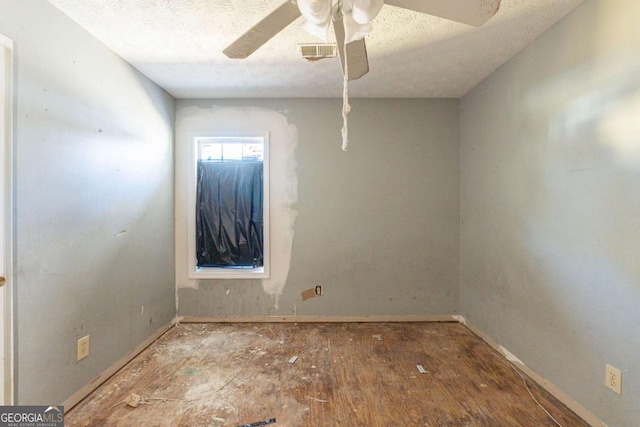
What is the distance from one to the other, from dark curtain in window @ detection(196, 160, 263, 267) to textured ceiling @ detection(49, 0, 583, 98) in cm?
81

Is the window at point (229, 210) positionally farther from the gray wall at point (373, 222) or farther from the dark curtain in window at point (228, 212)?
the gray wall at point (373, 222)

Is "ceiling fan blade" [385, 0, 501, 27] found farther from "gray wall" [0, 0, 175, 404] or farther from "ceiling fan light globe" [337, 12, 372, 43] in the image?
"gray wall" [0, 0, 175, 404]

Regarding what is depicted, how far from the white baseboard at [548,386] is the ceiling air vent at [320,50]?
2566 millimetres

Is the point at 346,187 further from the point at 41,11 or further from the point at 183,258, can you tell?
the point at 41,11

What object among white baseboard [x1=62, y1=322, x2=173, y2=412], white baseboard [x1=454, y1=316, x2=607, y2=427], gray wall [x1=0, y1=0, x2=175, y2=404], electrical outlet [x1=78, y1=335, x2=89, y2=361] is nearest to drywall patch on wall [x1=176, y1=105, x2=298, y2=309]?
gray wall [x1=0, y1=0, x2=175, y2=404]

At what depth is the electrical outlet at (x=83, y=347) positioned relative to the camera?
1891 millimetres

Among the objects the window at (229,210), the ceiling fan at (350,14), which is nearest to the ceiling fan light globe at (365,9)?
the ceiling fan at (350,14)

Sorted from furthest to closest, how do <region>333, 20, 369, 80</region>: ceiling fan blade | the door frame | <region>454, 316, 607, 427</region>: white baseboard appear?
<region>454, 316, 607, 427</region>: white baseboard, the door frame, <region>333, 20, 369, 80</region>: ceiling fan blade

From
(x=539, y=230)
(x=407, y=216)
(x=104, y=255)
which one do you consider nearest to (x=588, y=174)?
(x=539, y=230)

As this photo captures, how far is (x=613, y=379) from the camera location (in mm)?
1539

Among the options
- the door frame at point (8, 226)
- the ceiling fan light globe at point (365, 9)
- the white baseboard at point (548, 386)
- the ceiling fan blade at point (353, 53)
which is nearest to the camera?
the ceiling fan light globe at point (365, 9)

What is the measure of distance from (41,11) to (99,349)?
209 cm

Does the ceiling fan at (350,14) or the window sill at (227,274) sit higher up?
the ceiling fan at (350,14)

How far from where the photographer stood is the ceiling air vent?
1892mm
